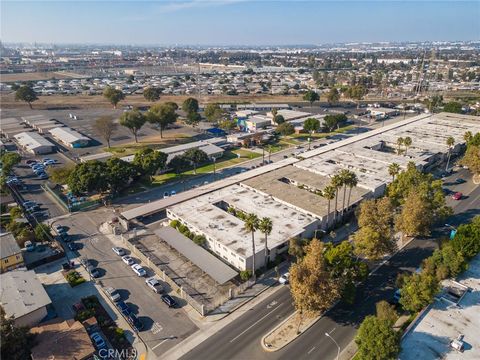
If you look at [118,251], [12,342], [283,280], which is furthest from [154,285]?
[283,280]

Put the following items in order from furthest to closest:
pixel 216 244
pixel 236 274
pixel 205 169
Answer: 1. pixel 205 169
2. pixel 216 244
3. pixel 236 274

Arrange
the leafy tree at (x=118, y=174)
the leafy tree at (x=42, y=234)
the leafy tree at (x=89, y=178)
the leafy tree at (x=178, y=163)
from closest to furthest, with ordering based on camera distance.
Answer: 1. the leafy tree at (x=42, y=234)
2. the leafy tree at (x=89, y=178)
3. the leafy tree at (x=118, y=174)
4. the leafy tree at (x=178, y=163)

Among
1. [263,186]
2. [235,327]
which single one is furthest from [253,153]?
[235,327]

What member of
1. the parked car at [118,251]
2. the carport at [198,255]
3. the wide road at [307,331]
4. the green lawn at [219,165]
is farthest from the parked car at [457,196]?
the parked car at [118,251]

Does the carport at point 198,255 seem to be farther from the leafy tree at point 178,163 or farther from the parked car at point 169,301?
the leafy tree at point 178,163

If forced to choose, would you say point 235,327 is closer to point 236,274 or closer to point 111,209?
point 236,274

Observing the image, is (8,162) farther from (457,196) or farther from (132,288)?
(457,196)
